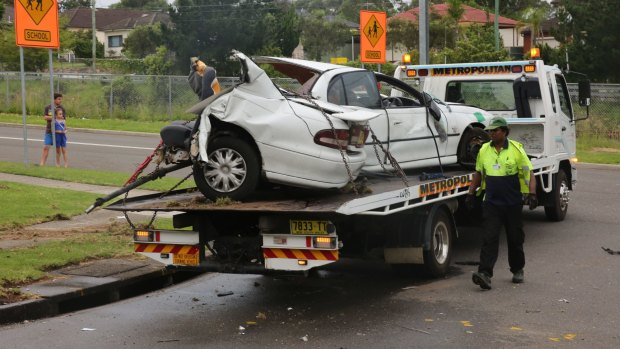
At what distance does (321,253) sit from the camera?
26.9ft

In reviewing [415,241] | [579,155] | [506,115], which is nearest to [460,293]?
[415,241]

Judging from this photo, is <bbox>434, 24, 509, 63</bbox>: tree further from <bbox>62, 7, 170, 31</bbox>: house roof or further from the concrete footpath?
<bbox>62, 7, 170, 31</bbox>: house roof

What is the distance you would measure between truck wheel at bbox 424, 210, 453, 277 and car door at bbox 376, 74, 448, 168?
79 cm

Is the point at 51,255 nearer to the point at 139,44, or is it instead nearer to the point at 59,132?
the point at 59,132

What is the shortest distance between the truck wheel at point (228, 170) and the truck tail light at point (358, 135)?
96 cm

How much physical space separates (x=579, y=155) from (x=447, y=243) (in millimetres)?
15575

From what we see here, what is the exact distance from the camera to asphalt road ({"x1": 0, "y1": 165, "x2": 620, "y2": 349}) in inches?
296

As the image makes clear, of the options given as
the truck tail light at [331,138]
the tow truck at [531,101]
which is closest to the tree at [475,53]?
the tow truck at [531,101]

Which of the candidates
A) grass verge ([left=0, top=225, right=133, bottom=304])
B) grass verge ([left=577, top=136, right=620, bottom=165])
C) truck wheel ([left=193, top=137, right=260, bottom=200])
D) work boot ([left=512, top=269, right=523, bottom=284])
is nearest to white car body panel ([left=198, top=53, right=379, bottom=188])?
truck wheel ([left=193, top=137, right=260, bottom=200])

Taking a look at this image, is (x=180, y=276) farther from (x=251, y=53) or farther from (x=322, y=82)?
(x=251, y=53)

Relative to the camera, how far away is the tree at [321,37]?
7181cm

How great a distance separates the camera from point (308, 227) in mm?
8258

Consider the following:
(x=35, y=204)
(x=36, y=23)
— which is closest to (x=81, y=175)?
(x=36, y=23)

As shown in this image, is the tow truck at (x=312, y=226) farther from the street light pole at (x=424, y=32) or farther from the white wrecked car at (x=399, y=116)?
the street light pole at (x=424, y=32)
